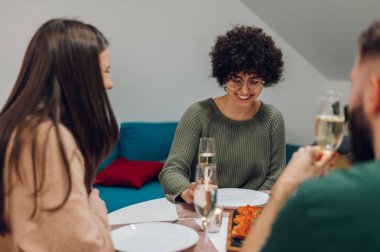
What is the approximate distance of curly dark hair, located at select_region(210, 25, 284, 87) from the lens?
2.27 meters

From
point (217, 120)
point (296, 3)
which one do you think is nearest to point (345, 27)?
point (296, 3)

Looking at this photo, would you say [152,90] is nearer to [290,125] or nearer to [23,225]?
[290,125]

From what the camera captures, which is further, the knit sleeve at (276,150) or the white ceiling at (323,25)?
the white ceiling at (323,25)

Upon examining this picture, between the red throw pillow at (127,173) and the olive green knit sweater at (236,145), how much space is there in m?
1.33

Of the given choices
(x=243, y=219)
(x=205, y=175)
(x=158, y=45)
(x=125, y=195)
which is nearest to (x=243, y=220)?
(x=243, y=219)

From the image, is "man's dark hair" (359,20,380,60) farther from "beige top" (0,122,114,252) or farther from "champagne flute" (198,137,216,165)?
"champagne flute" (198,137,216,165)

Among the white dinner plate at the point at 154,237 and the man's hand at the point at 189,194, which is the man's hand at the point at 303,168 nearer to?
the white dinner plate at the point at 154,237

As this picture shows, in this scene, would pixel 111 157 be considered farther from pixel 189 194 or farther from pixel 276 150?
pixel 189 194

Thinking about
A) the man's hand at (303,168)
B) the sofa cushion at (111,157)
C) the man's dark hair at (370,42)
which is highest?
the man's dark hair at (370,42)

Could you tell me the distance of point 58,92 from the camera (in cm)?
124

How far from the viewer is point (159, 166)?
3.73 m

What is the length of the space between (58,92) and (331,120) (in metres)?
0.69

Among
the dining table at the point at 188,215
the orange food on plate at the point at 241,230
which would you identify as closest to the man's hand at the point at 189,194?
the dining table at the point at 188,215

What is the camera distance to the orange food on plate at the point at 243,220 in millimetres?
1437
